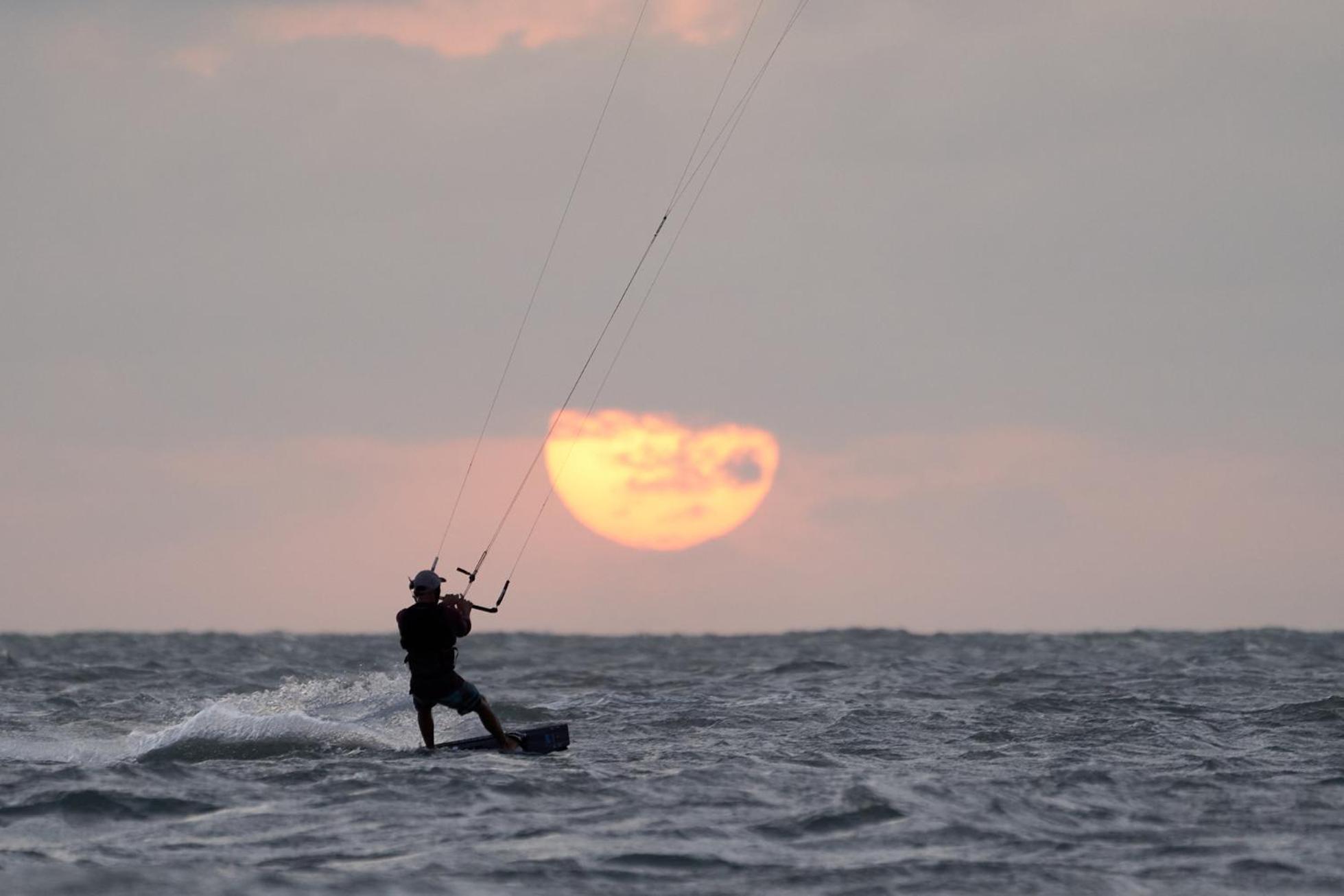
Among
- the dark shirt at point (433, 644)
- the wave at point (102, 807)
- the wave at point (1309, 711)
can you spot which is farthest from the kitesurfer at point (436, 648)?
the wave at point (1309, 711)

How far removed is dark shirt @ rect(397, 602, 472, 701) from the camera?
1702 cm

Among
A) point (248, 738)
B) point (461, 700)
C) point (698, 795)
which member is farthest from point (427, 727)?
point (698, 795)

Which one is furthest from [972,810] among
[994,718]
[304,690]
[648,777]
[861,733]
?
[304,690]

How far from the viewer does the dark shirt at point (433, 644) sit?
17.0 metres

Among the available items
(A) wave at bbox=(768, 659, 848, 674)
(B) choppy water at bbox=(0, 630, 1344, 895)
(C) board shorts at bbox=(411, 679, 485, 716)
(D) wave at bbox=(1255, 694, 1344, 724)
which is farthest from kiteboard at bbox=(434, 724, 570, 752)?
(A) wave at bbox=(768, 659, 848, 674)

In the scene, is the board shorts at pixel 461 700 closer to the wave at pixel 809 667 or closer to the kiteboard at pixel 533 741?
the kiteboard at pixel 533 741

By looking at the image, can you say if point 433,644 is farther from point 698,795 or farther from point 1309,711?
point 1309,711

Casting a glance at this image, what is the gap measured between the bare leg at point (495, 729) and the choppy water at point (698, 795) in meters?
0.20

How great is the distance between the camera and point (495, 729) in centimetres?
1694

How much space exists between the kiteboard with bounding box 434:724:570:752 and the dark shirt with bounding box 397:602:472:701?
673mm

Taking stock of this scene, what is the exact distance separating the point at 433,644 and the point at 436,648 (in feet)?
0.18

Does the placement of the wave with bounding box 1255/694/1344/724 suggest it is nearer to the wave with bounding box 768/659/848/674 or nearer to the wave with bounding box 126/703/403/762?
the wave with bounding box 126/703/403/762

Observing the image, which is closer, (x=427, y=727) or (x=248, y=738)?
(x=427, y=727)

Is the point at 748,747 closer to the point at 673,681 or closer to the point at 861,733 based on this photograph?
the point at 861,733
